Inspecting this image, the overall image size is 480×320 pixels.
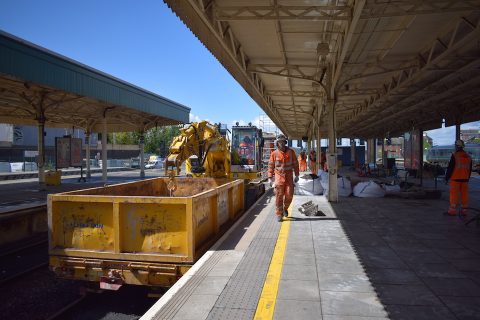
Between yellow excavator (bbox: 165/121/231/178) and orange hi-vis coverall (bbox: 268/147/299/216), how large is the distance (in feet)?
6.80

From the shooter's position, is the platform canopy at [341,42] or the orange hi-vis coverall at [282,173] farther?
the orange hi-vis coverall at [282,173]

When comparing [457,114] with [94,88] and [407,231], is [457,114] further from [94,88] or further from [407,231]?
[94,88]

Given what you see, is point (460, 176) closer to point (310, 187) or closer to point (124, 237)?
point (310, 187)

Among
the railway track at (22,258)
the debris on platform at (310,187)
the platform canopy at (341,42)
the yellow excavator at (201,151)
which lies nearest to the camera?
the platform canopy at (341,42)

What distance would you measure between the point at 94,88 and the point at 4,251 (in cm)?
947

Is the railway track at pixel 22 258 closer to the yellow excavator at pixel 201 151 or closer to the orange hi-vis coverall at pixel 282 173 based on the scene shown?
the yellow excavator at pixel 201 151

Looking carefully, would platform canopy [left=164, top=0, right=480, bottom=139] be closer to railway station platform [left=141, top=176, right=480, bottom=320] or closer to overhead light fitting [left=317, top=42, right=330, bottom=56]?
overhead light fitting [left=317, top=42, right=330, bottom=56]

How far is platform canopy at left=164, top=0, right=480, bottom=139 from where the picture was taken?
7.26 meters

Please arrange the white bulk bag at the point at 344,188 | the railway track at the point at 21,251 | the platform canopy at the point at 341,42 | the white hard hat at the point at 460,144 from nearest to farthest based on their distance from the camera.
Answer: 1. the platform canopy at the point at 341,42
2. the railway track at the point at 21,251
3. the white hard hat at the point at 460,144
4. the white bulk bag at the point at 344,188

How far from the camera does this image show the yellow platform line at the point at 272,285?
3.71 m

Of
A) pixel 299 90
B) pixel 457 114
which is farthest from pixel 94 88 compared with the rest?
pixel 457 114

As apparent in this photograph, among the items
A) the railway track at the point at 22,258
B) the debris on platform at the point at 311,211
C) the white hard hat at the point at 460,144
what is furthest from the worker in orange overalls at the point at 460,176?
the railway track at the point at 22,258

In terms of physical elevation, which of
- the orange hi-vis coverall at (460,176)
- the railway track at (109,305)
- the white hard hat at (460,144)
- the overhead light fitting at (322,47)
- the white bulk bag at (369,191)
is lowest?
the railway track at (109,305)

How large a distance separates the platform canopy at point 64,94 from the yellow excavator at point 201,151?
6.16 metres
